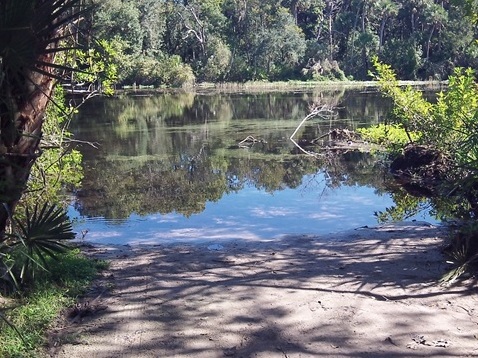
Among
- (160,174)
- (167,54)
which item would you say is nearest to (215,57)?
(167,54)

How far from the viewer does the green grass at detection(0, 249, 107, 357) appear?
351cm

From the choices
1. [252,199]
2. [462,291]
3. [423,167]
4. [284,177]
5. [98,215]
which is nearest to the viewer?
[462,291]

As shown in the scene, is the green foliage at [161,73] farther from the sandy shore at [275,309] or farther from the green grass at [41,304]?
the green grass at [41,304]

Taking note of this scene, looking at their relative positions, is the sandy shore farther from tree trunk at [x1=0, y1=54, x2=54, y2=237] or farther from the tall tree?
the tall tree

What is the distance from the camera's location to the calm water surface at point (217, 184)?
1003cm

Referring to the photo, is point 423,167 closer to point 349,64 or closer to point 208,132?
point 208,132

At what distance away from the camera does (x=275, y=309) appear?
4.47 metres

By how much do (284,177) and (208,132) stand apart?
29.9ft

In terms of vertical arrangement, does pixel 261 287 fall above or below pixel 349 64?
below

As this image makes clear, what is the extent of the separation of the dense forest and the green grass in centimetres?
5043

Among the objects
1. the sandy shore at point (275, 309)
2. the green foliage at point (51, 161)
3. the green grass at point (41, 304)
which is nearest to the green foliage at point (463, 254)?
the sandy shore at point (275, 309)

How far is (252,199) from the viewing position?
12.4 meters

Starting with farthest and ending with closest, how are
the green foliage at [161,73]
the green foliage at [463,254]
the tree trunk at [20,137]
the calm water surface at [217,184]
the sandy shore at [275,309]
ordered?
the green foliage at [161,73]
the calm water surface at [217,184]
the green foliage at [463,254]
the sandy shore at [275,309]
the tree trunk at [20,137]

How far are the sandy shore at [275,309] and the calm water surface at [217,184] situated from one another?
9.89ft
